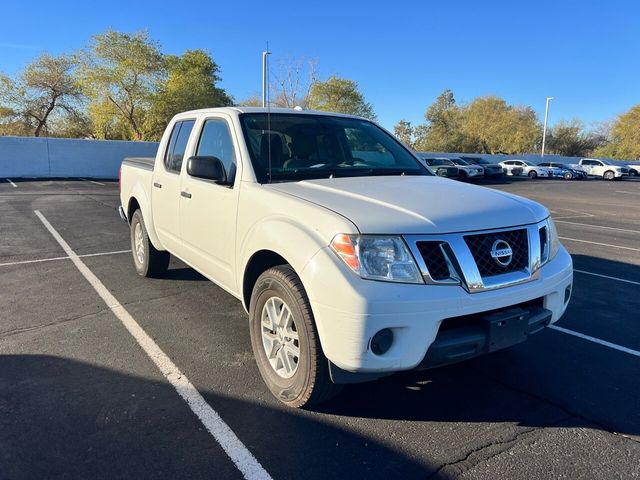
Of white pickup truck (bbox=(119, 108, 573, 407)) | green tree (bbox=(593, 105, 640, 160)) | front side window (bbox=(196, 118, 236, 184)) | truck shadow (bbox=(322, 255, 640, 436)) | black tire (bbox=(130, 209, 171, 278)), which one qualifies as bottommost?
truck shadow (bbox=(322, 255, 640, 436))

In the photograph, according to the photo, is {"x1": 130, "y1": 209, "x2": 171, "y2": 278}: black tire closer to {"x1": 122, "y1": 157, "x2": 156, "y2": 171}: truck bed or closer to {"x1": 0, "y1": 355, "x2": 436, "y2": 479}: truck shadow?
{"x1": 122, "y1": 157, "x2": 156, "y2": 171}: truck bed

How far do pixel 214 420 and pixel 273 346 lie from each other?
0.59 meters

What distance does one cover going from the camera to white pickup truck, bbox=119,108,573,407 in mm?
2551

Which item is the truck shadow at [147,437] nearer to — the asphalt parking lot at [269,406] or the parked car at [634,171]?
the asphalt parking lot at [269,406]

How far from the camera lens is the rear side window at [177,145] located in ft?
15.8

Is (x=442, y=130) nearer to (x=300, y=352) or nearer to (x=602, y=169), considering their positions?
(x=602, y=169)

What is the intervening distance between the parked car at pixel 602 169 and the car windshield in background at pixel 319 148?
45152 millimetres

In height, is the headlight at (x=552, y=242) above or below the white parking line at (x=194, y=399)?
above

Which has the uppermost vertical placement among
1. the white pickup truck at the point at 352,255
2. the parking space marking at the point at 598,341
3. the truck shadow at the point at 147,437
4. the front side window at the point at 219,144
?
the front side window at the point at 219,144

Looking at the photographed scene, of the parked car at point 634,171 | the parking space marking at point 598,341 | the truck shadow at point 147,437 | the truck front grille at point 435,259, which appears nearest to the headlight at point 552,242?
the truck front grille at point 435,259

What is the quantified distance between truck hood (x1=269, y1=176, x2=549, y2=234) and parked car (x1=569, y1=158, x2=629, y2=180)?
45.8 m

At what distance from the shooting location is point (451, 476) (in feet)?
8.16

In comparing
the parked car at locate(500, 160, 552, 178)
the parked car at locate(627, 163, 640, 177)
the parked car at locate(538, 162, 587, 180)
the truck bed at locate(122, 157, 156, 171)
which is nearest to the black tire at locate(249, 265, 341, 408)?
the truck bed at locate(122, 157, 156, 171)

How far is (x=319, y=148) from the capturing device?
13.5ft
